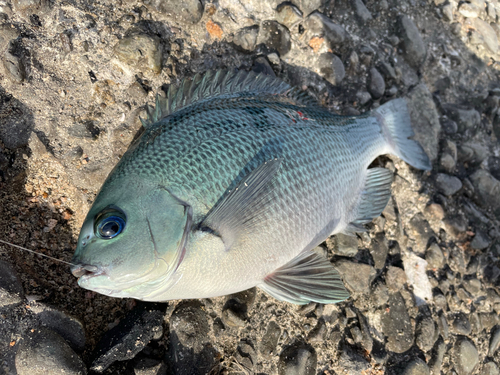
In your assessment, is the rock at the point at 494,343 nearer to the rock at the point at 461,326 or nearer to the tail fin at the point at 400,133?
the rock at the point at 461,326

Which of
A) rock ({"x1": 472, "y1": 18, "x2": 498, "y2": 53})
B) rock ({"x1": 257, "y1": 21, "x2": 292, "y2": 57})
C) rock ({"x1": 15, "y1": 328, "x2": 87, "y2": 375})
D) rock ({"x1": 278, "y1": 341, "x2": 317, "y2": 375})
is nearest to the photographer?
rock ({"x1": 15, "y1": 328, "x2": 87, "y2": 375})

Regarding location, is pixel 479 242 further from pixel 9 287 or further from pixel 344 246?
pixel 9 287

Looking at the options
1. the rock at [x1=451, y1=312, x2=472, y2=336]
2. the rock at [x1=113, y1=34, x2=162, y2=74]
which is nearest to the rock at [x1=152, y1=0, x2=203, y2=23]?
the rock at [x1=113, y1=34, x2=162, y2=74]

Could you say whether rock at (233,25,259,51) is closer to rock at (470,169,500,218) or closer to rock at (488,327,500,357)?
rock at (470,169,500,218)

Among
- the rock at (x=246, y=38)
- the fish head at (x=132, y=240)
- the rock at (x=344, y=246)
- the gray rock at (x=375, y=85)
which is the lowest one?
the rock at (x=344, y=246)

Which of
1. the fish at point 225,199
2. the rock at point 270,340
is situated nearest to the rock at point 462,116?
the fish at point 225,199
